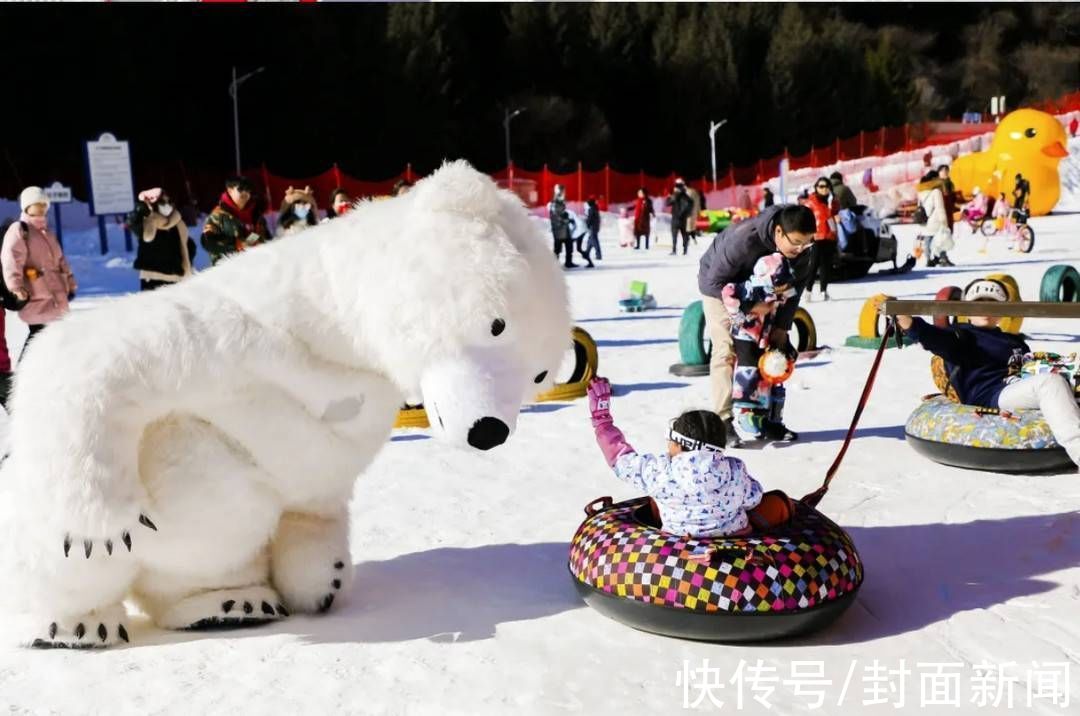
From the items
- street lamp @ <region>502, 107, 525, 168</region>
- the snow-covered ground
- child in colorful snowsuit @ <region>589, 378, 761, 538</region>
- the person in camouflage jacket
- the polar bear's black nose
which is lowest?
the snow-covered ground

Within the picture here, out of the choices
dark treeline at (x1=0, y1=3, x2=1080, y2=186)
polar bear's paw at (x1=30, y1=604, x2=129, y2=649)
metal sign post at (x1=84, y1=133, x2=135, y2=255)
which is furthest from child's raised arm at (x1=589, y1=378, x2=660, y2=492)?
dark treeline at (x1=0, y1=3, x2=1080, y2=186)

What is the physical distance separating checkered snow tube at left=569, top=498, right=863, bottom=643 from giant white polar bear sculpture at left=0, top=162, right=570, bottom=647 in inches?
28.6

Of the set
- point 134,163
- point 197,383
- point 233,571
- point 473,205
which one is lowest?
point 233,571

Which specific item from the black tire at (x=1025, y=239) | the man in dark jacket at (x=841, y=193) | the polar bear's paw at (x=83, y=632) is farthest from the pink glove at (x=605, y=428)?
the black tire at (x=1025, y=239)

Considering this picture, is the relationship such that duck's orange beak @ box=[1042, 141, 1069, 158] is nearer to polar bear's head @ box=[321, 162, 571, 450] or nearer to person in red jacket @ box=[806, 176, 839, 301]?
person in red jacket @ box=[806, 176, 839, 301]

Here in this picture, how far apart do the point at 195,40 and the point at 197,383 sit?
38.9 meters

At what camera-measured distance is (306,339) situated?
3.93 metres

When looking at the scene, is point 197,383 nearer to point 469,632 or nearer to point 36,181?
point 469,632

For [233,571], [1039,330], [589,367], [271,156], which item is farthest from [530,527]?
[271,156]

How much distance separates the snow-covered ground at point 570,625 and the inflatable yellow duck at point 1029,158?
24093 millimetres

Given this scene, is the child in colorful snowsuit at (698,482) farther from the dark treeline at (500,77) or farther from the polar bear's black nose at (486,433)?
the dark treeline at (500,77)

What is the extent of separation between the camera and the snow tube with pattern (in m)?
6.09

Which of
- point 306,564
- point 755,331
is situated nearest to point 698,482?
point 306,564

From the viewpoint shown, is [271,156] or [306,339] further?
[271,156]
